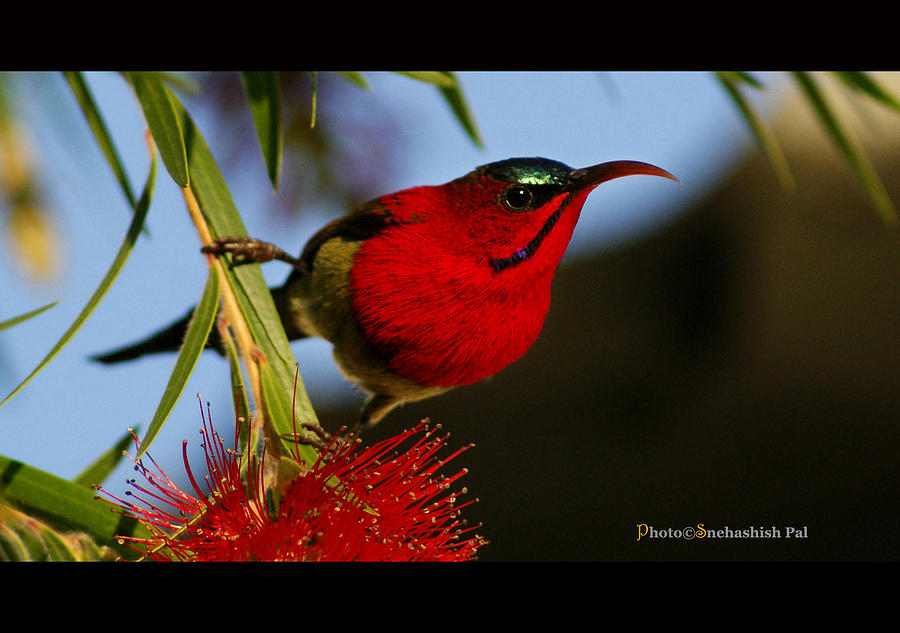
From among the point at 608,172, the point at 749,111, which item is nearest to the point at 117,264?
the point at 608,172

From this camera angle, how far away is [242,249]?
1.03 meters

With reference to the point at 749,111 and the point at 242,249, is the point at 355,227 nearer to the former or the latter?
the point at 242,249

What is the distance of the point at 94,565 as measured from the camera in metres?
1.02

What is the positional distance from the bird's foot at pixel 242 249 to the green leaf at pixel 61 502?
0.36m

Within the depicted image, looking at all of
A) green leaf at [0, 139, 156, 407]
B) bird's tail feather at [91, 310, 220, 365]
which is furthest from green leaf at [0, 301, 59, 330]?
bird's tail feather at [91, 310, 220, 365]

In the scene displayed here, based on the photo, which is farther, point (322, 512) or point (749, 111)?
point (749, 111)

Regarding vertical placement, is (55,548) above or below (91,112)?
below

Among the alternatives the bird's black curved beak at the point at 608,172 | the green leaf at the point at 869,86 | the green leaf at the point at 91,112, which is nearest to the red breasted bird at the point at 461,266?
the bird's black curved beak at the point at 608,172

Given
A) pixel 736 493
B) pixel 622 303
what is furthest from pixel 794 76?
pixel 622 303

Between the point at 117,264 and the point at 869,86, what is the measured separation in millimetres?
1219

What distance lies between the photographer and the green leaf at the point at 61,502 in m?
0.94

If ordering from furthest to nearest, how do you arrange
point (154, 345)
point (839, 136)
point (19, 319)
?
1. point (154, 345)
2. point (839, 136)
3. point (19, 319)

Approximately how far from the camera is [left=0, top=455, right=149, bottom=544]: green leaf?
3.09 feet

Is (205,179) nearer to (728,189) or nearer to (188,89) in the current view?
(188,89)
